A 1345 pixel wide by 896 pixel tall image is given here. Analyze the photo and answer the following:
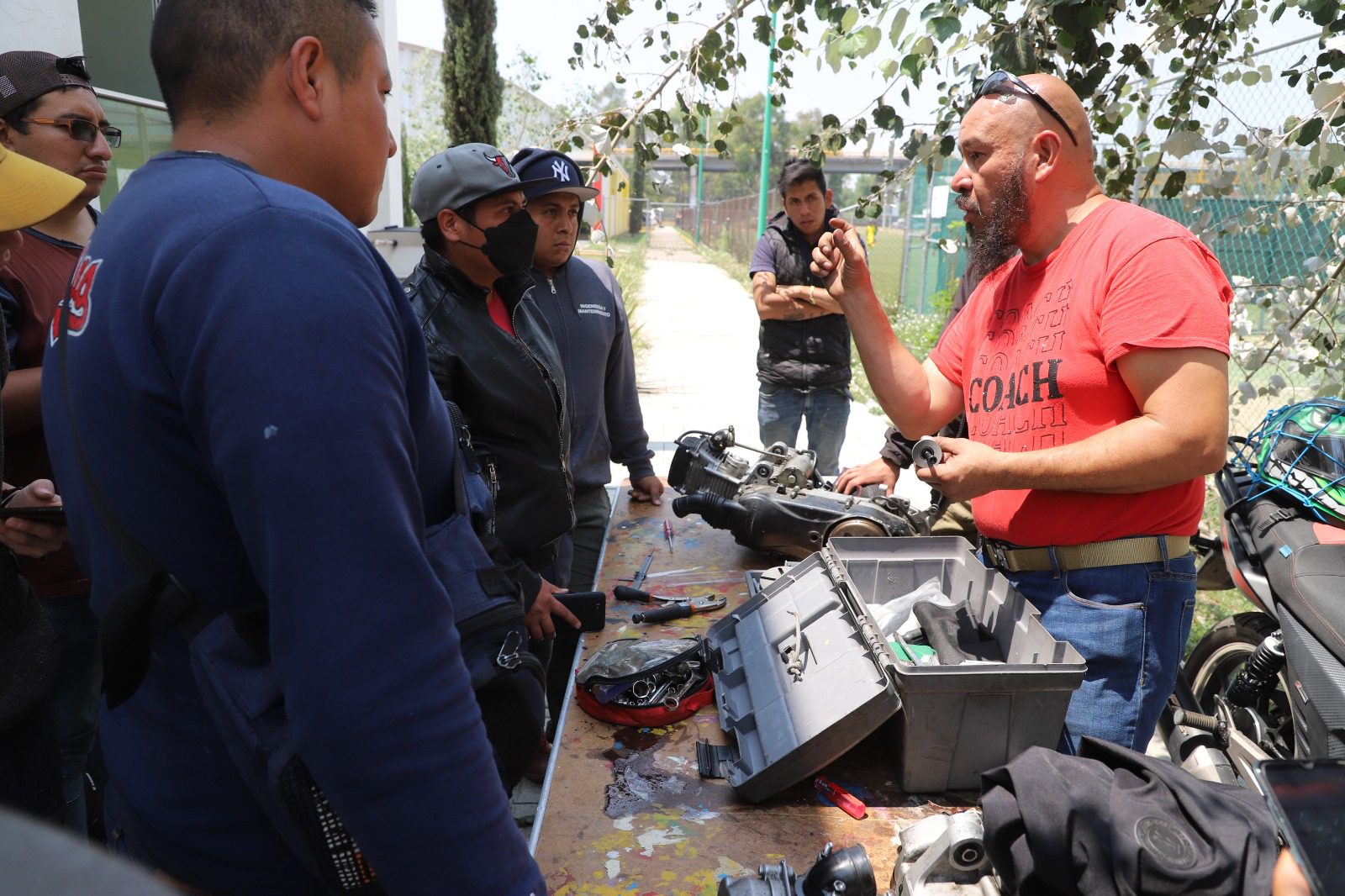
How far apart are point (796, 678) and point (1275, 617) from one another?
5.31ft

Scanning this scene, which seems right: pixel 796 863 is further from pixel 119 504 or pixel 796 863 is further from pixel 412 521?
pixel 119 504

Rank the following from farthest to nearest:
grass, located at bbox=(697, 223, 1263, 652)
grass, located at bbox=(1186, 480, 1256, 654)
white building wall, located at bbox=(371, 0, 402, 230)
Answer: white building wall, located at bbox=(371, 0, 402, 230) < grass, located at bbox=(697, 223, 1263, 652) < grass, located at bbox=(1186, 480, 1256, 654)

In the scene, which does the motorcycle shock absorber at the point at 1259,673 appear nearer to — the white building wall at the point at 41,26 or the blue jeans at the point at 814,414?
the blue jeans at the point at 814,414

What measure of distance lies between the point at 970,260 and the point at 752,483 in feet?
3.15

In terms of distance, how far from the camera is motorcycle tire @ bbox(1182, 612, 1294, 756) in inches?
111

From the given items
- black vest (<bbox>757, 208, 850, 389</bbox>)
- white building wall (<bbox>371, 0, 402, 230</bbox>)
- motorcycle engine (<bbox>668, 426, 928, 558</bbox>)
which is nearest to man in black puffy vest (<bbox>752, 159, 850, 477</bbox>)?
black vest (<bbox>757, 208, 850, 389</bbox>)

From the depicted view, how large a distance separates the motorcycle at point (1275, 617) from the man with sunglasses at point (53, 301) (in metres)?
3.05

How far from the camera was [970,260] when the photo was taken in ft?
8.36

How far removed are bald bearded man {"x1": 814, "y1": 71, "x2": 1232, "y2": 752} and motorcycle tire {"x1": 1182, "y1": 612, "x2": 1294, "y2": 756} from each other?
1071 mm

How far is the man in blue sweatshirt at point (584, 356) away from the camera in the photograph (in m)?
3.39

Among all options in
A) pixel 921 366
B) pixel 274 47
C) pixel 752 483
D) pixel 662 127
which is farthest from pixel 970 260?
pixel 274 47

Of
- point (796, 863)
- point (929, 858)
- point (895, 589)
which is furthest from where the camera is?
point (895, 589)

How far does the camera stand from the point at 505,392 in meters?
2.57

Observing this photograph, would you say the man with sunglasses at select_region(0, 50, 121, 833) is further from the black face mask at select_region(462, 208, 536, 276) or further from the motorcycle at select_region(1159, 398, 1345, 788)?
the motorcycle at select_region(1159, 398, 1345, 788)
